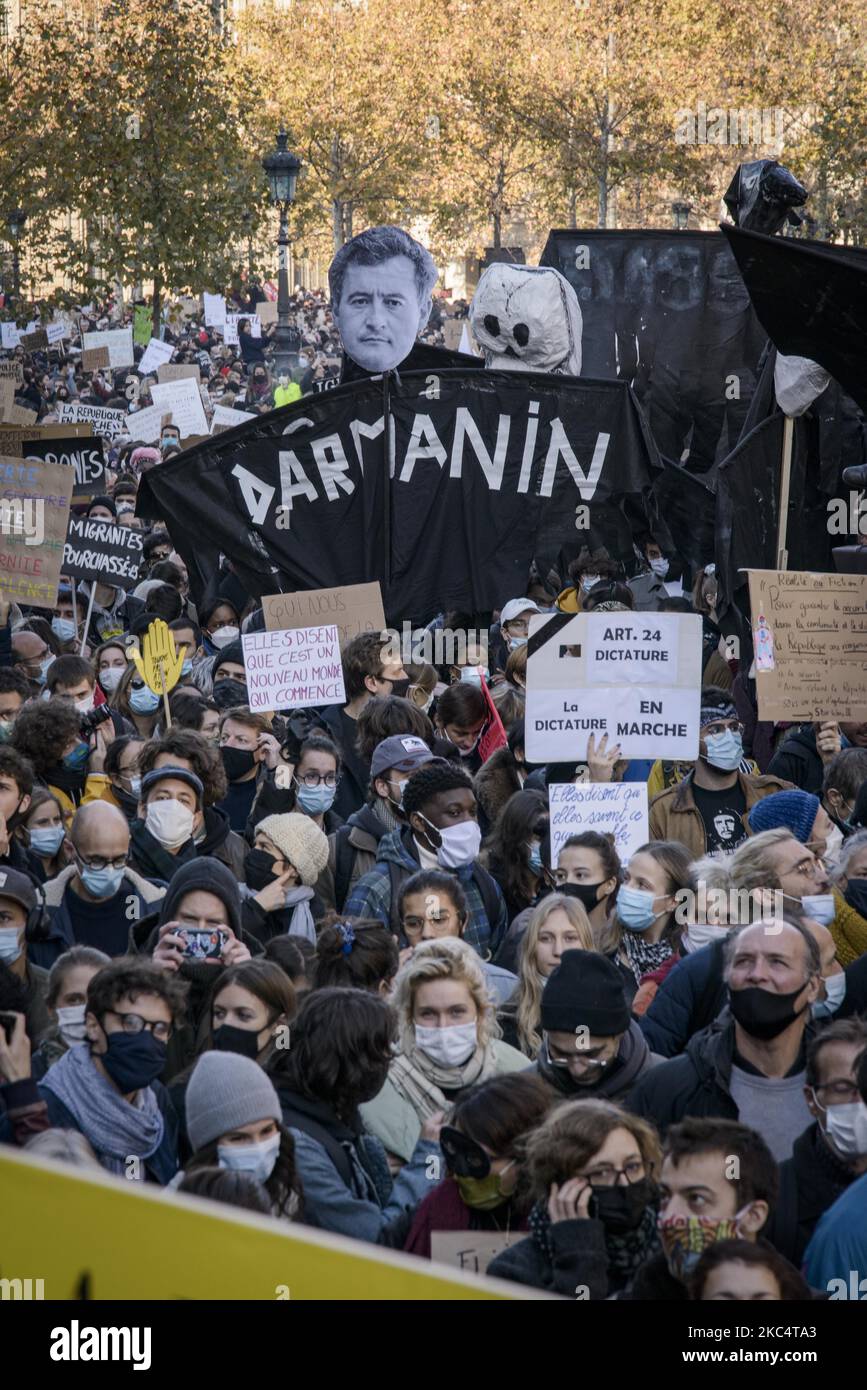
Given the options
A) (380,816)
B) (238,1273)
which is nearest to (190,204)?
(380,816)

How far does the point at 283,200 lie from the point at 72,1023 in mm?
23136

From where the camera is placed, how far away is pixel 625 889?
5.82 m

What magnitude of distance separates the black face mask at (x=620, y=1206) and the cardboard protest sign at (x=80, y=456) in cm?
1034

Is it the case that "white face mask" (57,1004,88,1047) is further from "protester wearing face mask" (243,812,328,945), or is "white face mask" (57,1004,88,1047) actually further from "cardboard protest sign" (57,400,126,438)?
"cardboard protest sign" (57,400,126,438)

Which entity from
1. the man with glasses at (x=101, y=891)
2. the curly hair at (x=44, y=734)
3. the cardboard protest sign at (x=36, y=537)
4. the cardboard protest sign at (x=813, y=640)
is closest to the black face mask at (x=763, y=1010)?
the man with glasses at (x=101, y=891)

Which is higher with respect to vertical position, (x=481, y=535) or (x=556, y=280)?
(x=556, y=280)

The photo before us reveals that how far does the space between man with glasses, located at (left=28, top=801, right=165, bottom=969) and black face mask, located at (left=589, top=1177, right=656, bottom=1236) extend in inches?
102

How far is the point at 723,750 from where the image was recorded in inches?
282

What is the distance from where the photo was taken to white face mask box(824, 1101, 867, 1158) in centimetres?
410

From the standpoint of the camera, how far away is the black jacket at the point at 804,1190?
396 centimetres

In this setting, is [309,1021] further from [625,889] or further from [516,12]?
[516,12]

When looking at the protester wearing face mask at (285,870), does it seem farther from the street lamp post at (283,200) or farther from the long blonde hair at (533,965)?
the street lamp post at (283,200)

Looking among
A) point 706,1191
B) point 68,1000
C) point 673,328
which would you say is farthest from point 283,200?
point 706,1191
